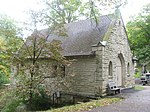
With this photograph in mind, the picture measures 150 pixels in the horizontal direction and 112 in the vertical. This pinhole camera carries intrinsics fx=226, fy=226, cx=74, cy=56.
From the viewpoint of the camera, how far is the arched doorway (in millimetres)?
19797

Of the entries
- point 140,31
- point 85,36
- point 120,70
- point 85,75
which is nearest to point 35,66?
point 85,75

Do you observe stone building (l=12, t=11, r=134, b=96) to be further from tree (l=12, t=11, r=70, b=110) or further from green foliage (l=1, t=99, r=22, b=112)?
green foliage (l=1, t=99, r=22, b=112)

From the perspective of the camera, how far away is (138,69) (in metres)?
42.9

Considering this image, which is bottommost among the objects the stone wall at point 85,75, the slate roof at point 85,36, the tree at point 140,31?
the stone wall at point 85,75

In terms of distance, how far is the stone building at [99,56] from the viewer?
16.9m

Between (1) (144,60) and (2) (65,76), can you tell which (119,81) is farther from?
(1) (144,60)

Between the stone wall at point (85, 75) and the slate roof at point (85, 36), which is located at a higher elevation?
the slate roof at point (85, 36)

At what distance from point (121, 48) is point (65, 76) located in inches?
247

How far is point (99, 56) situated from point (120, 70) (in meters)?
4.42

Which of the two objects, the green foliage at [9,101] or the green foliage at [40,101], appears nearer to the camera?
the green foliage at [9,101]

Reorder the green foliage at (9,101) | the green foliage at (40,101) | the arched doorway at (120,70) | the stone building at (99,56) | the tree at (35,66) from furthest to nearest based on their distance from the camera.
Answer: the arched doorway at (120,70), the stone building at (99,56), the green foliage at (40,101), the green foliage at (9,101), the tree at (35,66)

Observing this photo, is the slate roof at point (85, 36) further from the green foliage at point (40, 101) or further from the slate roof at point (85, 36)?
the green foliage at point (40, 101)

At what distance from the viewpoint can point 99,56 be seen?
55.1 feet

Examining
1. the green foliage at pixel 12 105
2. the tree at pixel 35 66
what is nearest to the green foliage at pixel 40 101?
the tree at pixel 35 66
